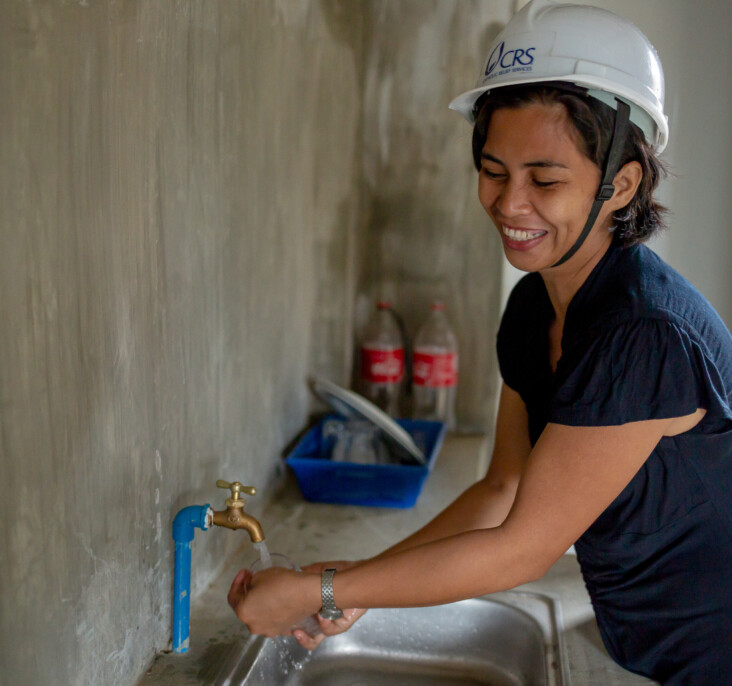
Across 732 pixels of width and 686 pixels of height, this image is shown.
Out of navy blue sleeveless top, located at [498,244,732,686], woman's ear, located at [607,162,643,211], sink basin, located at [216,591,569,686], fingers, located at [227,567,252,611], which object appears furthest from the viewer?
sink basin, located at [216,591,569,686]

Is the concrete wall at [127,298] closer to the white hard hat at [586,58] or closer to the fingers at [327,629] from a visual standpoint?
the fingers at [327,629]

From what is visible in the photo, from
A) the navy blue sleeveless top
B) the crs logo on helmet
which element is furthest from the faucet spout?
the crs logo on helmet

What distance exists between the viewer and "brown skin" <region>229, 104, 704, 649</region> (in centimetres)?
88

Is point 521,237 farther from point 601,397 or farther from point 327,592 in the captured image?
point 327,592

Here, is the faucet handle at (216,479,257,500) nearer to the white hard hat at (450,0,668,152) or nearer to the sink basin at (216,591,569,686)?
the sink basin at (216,591,569,686)

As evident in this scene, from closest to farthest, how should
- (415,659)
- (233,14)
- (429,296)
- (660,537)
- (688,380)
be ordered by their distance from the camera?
(688,380)
(660,537)
(233,14)
(415,659)
(429,296)

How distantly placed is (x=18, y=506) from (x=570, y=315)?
68 centimetres

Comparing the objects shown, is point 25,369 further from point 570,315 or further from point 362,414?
point 362,414

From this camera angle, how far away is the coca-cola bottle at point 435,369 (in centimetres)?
202

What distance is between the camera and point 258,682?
1104mm

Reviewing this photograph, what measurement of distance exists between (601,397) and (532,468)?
11cm

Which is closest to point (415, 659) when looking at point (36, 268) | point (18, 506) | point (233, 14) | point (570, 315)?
point (570, 315)

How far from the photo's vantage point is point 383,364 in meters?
2.05

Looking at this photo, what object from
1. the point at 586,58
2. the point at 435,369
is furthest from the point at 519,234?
the point at 435,369
